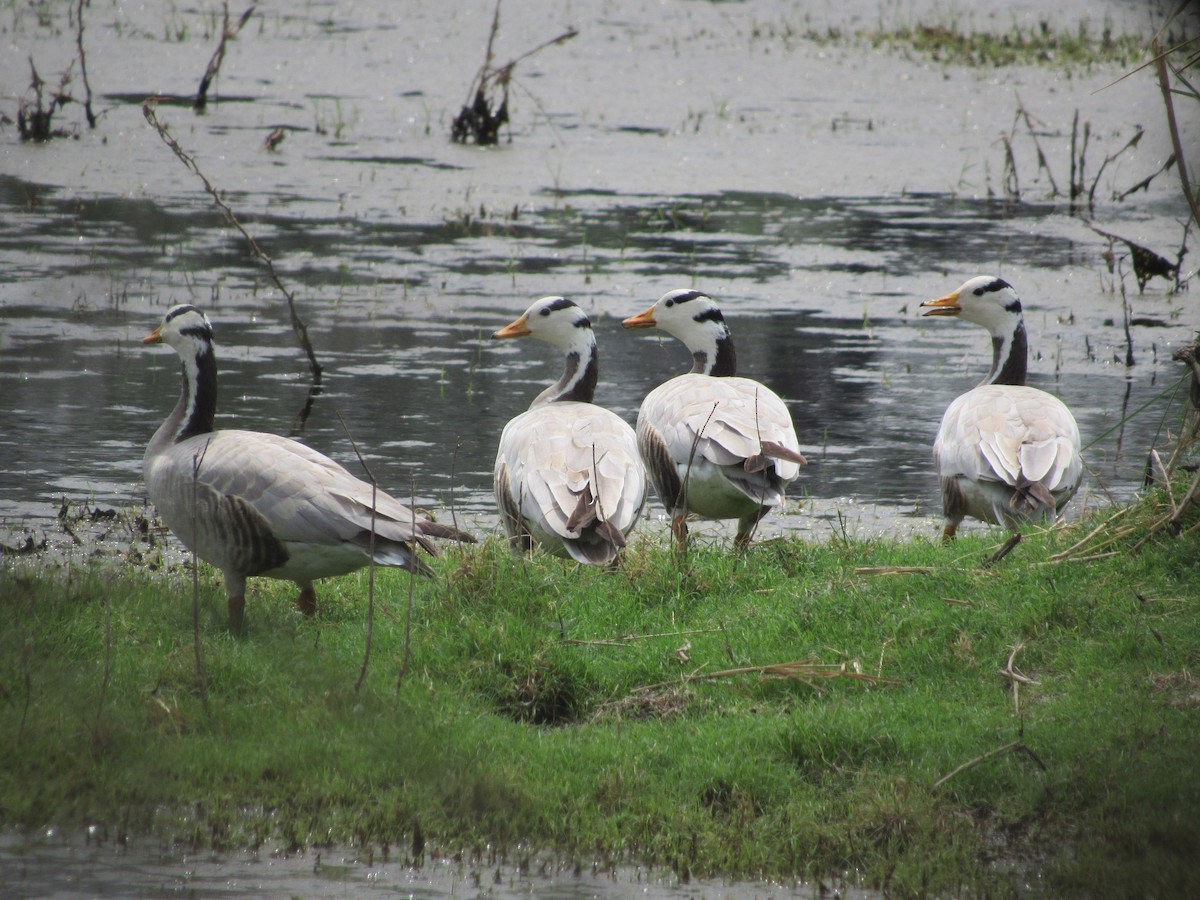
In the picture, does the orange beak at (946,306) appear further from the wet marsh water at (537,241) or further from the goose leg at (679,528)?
the goose leg at (679,528)

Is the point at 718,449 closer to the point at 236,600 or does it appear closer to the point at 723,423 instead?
the point at 723,423

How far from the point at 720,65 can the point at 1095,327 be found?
14770 millimetres

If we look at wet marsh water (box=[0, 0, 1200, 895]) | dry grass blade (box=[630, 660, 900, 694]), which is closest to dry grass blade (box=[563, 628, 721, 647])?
dry grass blade (box=[630, 660, 900, 694])

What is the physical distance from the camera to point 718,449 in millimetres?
7449

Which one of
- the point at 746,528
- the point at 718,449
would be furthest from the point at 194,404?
the point at 746,528

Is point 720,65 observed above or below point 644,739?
above

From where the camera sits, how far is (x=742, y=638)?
19.7 feet

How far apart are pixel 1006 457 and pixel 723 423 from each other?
4.62 feet

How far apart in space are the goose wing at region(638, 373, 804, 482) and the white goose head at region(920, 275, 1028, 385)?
195 centimetres

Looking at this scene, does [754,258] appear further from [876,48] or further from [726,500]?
[876,48]

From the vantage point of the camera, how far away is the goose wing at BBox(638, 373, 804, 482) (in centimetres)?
735

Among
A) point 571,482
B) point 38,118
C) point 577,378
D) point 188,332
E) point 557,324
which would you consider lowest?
point 571,482

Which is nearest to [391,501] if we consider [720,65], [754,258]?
[754,258]

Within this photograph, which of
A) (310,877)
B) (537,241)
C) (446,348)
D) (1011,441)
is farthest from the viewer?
(537,241)
